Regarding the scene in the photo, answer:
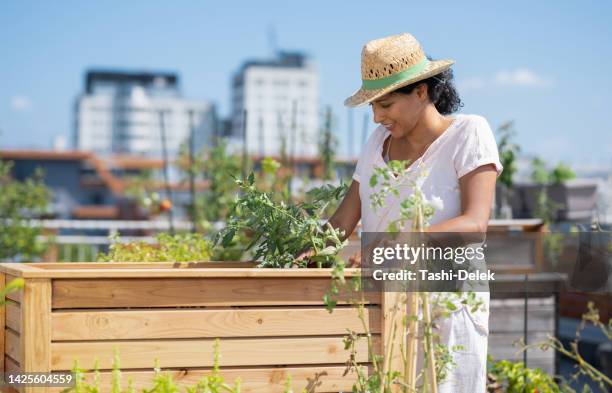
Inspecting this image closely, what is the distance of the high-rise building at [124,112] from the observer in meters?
141

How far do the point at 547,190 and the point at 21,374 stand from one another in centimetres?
562

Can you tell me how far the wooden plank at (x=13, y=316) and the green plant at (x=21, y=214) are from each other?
4818 millimetres

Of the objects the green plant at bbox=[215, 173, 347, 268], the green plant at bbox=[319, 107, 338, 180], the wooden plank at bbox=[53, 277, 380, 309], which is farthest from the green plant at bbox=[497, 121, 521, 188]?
the wooden plank at bbox=[53, 277, 380, 309]

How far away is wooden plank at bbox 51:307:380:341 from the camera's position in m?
1.93

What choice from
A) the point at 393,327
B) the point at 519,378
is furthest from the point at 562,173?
the point at 393,327

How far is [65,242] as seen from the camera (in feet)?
27.1

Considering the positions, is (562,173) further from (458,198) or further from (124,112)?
(124,112)

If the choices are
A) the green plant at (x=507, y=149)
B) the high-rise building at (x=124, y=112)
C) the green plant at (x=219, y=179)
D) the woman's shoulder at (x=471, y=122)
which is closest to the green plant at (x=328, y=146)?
the green plant at (x=219, y=179)

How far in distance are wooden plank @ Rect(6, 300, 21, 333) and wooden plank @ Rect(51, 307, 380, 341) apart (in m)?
0.12

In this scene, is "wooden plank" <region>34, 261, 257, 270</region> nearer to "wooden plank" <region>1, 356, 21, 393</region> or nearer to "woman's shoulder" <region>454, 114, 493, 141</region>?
"wooden plank" <region>1, 356, 21, 393</region>

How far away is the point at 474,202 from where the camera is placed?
2.07 metres

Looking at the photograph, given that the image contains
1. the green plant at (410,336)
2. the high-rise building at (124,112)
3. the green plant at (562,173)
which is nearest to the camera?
the green plant at (410,336)

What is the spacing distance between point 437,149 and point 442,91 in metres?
0.22

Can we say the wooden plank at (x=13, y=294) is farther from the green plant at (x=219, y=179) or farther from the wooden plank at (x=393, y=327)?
the green plant at (x=219, y=179)
